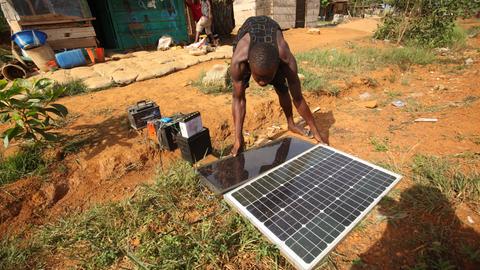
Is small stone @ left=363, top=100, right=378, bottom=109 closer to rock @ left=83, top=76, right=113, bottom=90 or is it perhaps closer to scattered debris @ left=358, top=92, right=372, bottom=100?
scattered debris @ left=358, top=92, right=372, bottom=100

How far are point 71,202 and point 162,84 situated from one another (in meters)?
3.47

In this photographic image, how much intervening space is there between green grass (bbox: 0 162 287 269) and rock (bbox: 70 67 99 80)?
14.5ft

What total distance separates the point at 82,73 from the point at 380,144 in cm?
671

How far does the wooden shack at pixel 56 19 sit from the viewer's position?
258 inches

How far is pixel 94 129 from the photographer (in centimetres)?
365

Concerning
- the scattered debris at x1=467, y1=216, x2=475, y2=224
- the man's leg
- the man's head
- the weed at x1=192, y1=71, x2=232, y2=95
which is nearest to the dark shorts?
the man's leg

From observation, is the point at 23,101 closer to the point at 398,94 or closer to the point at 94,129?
the point at 94,129

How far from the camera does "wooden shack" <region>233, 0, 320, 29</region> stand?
1217 cm

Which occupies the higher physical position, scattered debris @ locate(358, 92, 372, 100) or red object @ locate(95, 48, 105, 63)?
red object @ locate(95, 48, 105, 63)

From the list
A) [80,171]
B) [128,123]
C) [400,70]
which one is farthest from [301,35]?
[80,171]

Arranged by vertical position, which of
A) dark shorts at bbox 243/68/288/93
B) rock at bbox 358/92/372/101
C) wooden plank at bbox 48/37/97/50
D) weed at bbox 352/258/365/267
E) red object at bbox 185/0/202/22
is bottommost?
weed at bbox 352/258/365/267

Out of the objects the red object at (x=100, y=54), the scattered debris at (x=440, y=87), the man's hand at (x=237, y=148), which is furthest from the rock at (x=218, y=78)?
the scattered debris at (x=440, y=87)

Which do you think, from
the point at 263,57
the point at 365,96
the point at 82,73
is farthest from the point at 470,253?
the point at 82,73

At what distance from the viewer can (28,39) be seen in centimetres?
620
